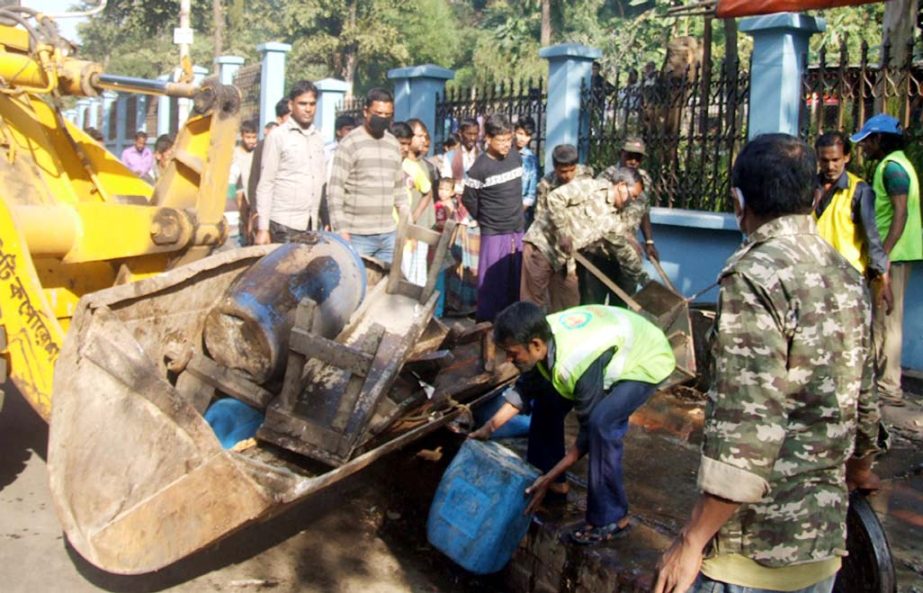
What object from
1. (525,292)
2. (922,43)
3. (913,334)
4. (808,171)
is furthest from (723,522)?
(922,43)

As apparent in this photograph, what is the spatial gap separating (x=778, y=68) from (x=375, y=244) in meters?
3.54

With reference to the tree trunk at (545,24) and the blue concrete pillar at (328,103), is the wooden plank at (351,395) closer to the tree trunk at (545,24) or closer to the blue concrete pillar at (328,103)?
the blue concrete pillar at (328,103)

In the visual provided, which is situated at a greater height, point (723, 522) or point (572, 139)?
point (572, 139)

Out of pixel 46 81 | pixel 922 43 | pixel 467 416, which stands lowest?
pixel 467 416

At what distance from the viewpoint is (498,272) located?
7988mm

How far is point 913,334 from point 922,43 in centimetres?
409

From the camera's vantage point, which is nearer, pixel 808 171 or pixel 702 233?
pixel 808 171

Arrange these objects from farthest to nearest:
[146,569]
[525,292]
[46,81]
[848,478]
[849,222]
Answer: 1. [525,292]
2. [849,222]
3. [46,81]
4. [146,569]
5. [848,478]

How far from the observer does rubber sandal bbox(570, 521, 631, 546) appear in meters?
3.82

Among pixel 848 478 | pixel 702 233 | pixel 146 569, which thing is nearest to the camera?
pixel 848 478

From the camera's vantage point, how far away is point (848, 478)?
2.94 meters

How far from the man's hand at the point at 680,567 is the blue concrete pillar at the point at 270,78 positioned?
547 inches

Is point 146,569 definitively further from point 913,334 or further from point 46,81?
point 913,334

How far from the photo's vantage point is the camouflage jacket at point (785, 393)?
205cm
